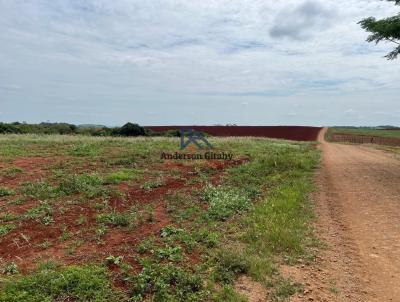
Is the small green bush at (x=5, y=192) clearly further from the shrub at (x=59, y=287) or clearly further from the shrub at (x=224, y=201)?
the shrub at (x=59, y=287)

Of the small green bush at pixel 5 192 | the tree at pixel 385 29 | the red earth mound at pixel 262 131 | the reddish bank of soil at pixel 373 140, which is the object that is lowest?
the reddish bank of soil at pixel 373 140

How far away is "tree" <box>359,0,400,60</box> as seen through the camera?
45.5 feet

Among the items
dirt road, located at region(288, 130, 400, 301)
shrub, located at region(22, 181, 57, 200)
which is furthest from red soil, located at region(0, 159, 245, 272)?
dirt road, located at region(288, 130, 400, 301)

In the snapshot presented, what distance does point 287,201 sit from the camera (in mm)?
8805

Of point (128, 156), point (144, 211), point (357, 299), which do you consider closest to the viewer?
point (357, 299)

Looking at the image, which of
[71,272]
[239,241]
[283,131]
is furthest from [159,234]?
[283,131]

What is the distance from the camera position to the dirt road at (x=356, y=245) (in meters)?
4.68

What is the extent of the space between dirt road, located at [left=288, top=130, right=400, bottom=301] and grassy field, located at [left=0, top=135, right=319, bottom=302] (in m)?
0.32

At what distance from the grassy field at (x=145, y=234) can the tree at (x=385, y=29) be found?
6.72 metres

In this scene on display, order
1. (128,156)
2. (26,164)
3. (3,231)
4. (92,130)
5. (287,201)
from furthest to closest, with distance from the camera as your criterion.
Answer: (92,130), (128,156), (26,164), (287,201), (3,231)

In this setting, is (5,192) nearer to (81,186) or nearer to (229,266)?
(81,186)

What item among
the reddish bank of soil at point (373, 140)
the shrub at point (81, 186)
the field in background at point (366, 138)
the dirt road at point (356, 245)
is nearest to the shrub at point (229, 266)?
the dirt road at point (356, 245)

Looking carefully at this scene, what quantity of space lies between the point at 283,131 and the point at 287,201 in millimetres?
42906

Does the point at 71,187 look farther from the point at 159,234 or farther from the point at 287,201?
the point at 287,201
